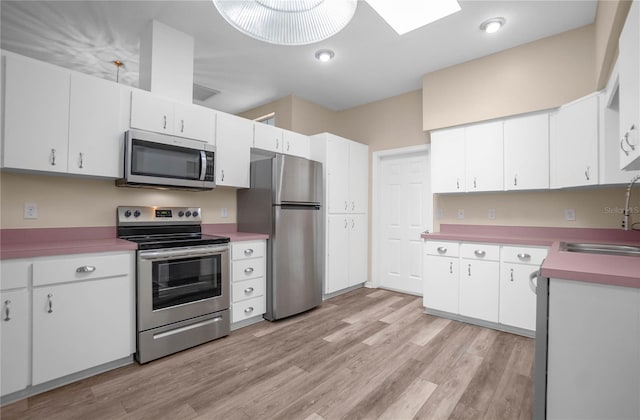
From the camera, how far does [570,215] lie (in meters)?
2.87

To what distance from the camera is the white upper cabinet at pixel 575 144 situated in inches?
96.9

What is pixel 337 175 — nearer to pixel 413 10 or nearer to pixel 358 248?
pixel 358 248

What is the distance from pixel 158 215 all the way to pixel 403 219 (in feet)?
10.1

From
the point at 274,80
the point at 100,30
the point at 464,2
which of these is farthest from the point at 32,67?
the point at 464,2

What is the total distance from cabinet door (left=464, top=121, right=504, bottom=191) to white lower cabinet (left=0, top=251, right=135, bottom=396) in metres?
3.27

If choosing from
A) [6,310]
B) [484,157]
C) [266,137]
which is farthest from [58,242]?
[484,157]

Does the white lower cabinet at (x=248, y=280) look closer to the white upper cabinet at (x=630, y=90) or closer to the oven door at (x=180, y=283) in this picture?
the oven door at (x=180, y=283)

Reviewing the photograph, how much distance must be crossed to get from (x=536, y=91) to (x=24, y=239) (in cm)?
449

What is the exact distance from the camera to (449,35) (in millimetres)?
2834

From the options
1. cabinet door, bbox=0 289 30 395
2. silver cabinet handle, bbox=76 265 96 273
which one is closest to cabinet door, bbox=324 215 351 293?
silver cabinet handle, bbox=76 265 96 273

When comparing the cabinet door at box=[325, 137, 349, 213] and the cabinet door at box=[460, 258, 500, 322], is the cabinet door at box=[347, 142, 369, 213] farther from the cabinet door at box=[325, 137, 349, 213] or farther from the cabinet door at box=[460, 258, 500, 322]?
the cabinet door at box=[460, 258, 500, 322]

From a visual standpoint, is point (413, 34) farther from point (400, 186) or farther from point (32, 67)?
point (32, 67)

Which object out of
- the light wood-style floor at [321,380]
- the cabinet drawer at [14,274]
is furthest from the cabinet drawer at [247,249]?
the cabinet drawer at [14,274]

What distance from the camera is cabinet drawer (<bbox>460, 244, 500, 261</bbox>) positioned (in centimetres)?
288
